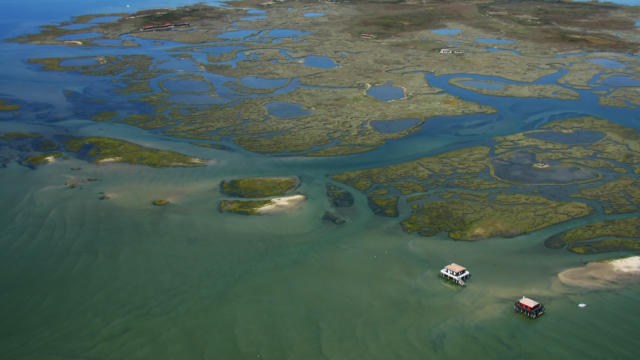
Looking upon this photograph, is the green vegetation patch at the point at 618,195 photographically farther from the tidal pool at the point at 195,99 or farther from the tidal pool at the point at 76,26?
the tidal pool at the point at 76,26

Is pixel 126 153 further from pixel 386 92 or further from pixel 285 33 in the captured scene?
pixel 285 33

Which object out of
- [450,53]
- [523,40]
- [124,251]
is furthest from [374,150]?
[523,40]

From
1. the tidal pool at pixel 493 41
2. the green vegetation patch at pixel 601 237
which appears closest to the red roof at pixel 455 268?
the green vegetation patch at pixel 601 237

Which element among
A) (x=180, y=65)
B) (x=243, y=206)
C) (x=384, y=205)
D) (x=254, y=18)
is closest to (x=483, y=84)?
(x=384, y=205)

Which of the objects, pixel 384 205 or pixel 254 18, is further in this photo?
pixel 254 18

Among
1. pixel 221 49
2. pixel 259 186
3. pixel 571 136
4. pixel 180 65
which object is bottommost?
pixel 259 186

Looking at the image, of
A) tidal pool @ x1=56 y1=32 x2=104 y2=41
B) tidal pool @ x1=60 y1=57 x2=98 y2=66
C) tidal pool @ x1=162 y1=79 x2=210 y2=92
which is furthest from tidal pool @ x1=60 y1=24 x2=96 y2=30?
tidal pool @ x1=162 y1=79 x2=210 y2=92

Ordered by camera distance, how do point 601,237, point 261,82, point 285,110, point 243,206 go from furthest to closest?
1. point 261,82
2. point 285,110
3. point 243,206
4. point 601,237
